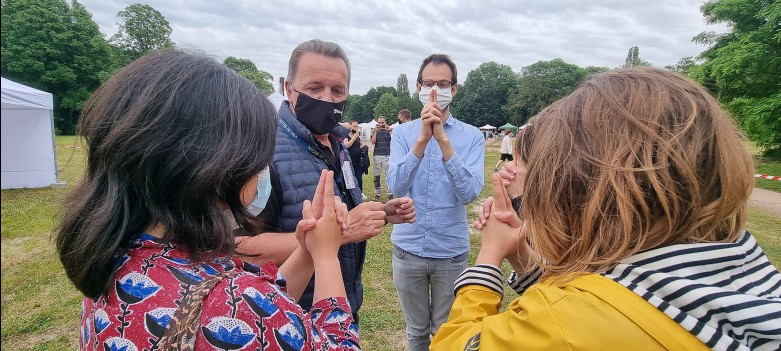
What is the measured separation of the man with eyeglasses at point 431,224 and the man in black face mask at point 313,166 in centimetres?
68

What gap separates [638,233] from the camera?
1017 mm

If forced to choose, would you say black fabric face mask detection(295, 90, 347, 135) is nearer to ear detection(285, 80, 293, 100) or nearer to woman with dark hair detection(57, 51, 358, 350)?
ear detection(285, 80, 293, 100)

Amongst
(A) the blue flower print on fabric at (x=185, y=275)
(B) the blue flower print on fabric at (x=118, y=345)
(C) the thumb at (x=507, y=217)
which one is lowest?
(B) the blue flower print on fabric at (x=118, y=345)

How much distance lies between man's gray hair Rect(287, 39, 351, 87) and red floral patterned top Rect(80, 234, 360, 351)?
1530 millimetres

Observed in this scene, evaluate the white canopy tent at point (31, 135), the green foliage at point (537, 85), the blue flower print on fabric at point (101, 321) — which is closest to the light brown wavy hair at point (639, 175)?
the blue flower print on fabric at point (101, 321)

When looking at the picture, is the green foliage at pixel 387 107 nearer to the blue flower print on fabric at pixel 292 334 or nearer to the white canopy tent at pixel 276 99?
the white canopy tent at pixel 276 99

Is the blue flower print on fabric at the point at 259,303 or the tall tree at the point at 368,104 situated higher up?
the blue flower print on fabric at the point at 259,303

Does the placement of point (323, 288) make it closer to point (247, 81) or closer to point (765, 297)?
point (247, 81)

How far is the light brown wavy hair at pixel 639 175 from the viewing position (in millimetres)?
996

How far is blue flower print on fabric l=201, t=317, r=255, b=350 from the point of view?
33.5 inches

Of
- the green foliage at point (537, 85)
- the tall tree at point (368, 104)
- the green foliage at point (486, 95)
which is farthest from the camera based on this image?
the tall tree at point (368, 104)

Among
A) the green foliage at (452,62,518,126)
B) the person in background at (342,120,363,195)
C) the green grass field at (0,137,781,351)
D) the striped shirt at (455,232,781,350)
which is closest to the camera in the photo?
the striped shirt at (455,232,781,350)

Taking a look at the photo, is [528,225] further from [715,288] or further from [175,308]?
[175,308]

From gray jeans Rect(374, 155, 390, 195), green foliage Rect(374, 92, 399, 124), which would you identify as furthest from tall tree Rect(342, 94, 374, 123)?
gray jeans Rect(374, 155, 390, 195)
